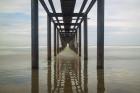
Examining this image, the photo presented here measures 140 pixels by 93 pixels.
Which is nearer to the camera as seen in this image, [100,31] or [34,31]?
[100,31]

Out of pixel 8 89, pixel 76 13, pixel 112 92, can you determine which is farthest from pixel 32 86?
pixel 76 13

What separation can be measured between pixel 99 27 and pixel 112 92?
8.08 metres

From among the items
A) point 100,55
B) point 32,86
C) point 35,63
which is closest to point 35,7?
point 35,63

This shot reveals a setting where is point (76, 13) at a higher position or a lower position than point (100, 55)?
higher

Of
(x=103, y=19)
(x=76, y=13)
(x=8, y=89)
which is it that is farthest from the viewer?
(x=76, y=13)

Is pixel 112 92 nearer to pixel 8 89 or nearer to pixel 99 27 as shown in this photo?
pixel 8 89

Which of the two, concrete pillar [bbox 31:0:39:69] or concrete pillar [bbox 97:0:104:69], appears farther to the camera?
concrete pillar [bbox 31:0:39:69]

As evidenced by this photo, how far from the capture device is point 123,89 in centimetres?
873

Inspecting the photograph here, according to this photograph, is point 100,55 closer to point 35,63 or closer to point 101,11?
point 101,11

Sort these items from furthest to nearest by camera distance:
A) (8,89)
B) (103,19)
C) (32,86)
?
(103,19)
(32,86)
(8,89)

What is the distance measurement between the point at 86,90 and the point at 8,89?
8.17 feet

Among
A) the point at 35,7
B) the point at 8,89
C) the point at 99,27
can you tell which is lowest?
the point at 8,89

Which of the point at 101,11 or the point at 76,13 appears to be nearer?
the point at 101,11

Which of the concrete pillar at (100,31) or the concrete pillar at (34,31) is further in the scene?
the concrete pillar at (34,31)
